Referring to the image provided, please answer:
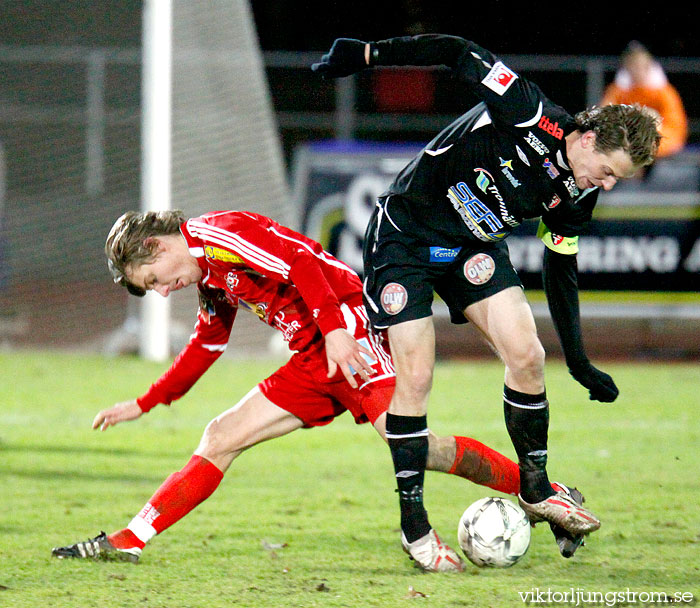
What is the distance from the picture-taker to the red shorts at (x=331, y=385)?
4.06m

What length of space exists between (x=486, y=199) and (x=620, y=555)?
57.8 inches

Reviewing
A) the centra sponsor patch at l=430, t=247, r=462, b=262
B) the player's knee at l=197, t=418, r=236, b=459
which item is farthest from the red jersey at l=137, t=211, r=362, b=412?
the centra sponsor patch at l=430, t=247, r=462, b=262

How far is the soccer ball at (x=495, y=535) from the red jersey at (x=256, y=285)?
90 centimetres

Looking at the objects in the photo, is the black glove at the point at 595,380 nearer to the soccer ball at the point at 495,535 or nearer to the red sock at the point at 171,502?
the soccer ball at the point at 495,535

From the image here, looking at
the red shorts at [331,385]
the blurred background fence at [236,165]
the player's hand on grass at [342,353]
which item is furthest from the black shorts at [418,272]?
the blurred background fence at [236,165]

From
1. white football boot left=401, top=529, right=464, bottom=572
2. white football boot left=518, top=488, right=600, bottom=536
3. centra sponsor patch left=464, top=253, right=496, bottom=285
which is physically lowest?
white football boot left=401, top=529, right=464, bottom=572

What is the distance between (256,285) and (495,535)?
129 cm

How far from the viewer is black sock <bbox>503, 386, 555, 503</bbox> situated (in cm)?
405

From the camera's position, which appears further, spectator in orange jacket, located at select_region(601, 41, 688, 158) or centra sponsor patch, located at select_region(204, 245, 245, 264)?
spectator in orange jacket, located at select_region(601, 41, 688, 158)

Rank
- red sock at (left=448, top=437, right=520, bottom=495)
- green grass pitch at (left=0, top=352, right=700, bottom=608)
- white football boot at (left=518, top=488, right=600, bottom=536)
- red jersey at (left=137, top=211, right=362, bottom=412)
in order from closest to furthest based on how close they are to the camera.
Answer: green grass pitch at (left=0, top=352, right=700, bottom=608)
red jersey at (left=137, top=211, right=362, bottom=412)
white football boot at (left=518, top=488, right=600, bottom=536)
red sock at (left=448, top=437, right=520, bottom=495)

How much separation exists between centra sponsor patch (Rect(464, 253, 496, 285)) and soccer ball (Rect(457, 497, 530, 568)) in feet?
2.80

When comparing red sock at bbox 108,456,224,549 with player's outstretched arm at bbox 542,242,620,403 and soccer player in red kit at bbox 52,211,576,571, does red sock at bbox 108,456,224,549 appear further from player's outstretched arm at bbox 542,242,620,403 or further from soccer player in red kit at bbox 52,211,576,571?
player's outstretched arm at bbox 542,242,620,403

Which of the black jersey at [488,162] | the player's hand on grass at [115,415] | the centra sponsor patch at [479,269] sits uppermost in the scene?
the black jersey at [488,162]

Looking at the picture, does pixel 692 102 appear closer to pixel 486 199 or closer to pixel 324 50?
pixel 324 50
